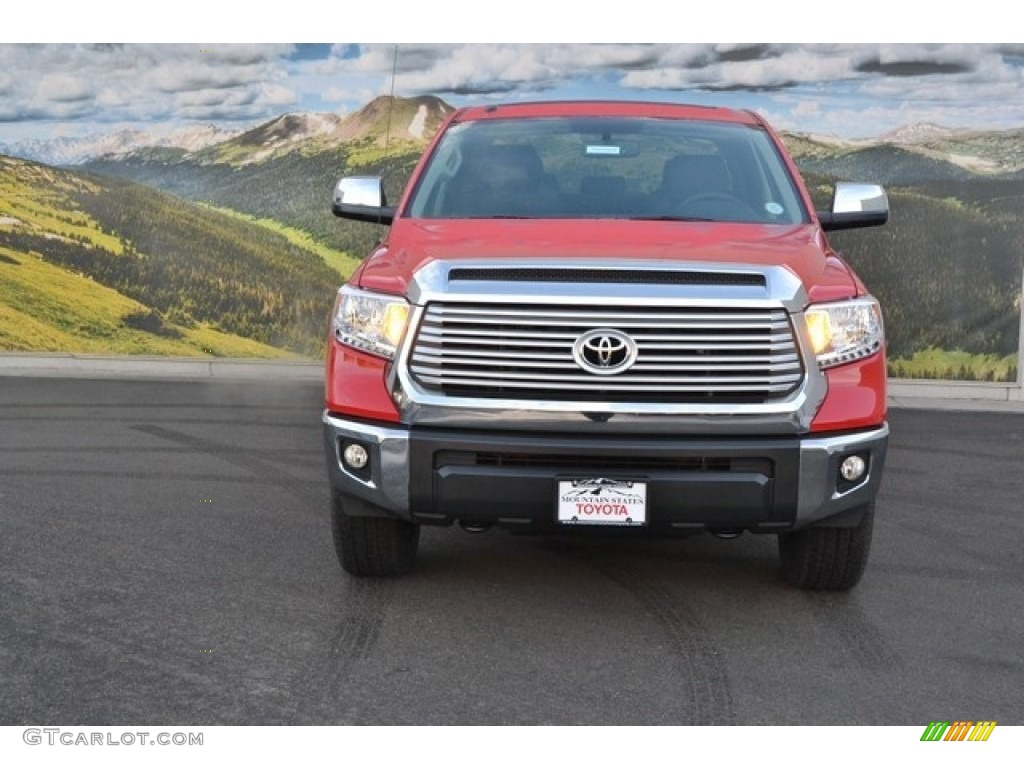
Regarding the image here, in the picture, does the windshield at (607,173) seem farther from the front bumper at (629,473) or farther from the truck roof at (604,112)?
the front bumper at (629,473)

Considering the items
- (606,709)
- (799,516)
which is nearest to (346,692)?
(606,709)

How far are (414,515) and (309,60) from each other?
928 cm

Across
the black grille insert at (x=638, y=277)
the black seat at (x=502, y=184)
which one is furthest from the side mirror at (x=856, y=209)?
the black grille insert at (x=638, y=277)

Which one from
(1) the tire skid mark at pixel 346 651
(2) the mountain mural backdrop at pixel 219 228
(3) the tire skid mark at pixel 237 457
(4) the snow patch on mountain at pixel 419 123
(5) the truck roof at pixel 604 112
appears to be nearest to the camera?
(1) the tire skid mark at pixel 346 651

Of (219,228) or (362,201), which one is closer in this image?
(362,201)

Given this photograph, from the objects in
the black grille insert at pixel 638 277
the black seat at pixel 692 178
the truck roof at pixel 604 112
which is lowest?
the black grille insert at pixel 638 277

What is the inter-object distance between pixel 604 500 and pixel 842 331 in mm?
1093

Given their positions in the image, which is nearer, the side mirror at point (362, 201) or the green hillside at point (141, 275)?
the side mirror at point (362, 201)

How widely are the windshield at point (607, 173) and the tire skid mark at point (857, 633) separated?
5.37 feet

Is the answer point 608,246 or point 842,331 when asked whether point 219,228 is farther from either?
point 842,331

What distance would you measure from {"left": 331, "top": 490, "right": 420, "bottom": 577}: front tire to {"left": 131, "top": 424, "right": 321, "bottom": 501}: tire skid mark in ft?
6.32

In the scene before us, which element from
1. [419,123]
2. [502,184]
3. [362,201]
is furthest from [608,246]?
[419,123]

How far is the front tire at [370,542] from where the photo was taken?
5.83 m

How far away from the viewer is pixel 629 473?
5.16 m
